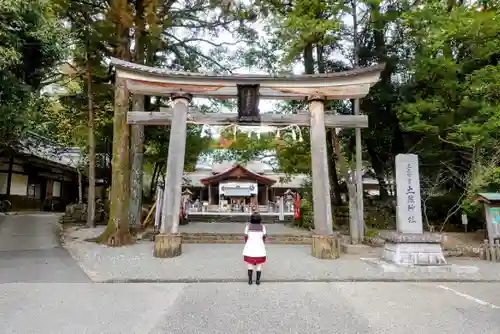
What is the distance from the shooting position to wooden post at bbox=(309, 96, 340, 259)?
8258 mm

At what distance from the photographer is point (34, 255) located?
8.30 metres

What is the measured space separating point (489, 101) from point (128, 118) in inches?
468

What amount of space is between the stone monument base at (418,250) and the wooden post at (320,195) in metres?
1.45

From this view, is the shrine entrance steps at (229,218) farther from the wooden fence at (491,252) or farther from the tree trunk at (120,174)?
the wooden fence at (491,252)

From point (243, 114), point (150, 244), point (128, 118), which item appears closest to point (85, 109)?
point (128, 118)

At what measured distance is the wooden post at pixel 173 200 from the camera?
8.15 metres

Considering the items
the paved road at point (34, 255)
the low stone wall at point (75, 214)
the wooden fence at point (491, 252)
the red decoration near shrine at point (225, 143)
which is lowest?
the wooden fence at point (491, 252)

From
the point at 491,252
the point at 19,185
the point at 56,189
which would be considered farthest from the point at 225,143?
the point at 491,252

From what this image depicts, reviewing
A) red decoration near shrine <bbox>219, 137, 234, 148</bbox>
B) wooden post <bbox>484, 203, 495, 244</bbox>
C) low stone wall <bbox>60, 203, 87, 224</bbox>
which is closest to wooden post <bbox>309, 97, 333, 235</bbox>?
wooden post <bbox>484, 203, 495, 244</bbox>

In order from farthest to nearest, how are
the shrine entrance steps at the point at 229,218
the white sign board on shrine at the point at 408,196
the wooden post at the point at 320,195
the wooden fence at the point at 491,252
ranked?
the shrine entrance steps at the point at 229,218, the wooden fence at the point at 491,252, the wooden post at the point at 320,195, the white sign board on shrine at the point at 408,196

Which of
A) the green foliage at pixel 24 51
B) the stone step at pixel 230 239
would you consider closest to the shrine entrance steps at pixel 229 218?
the stone step at pixel 230 239

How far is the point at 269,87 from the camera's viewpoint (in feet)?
31.5

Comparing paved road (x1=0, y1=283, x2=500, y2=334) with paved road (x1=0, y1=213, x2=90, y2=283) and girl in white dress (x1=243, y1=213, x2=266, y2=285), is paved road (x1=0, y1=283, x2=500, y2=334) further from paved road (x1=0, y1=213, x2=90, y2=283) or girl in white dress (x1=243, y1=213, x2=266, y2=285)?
paved road (x1=0, y1=213, x2=90, y2=283)

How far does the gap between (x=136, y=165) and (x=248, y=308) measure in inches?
365
